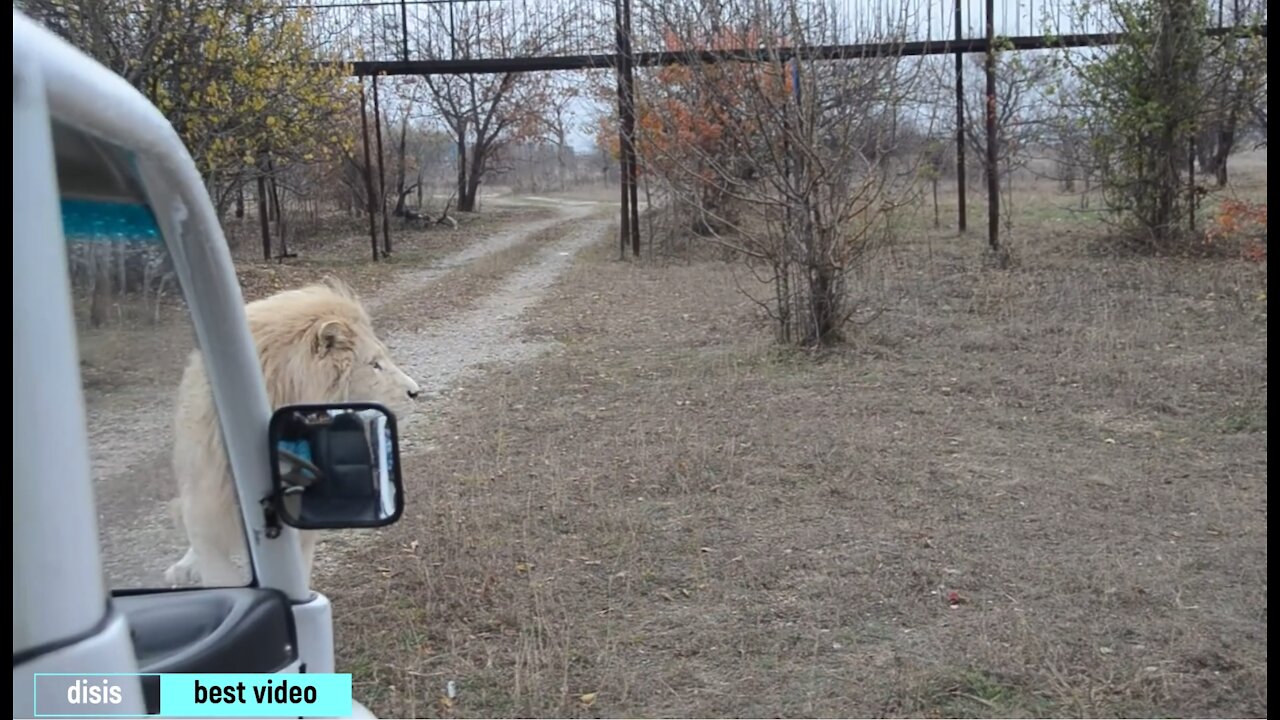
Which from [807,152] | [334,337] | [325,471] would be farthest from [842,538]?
[807,152]

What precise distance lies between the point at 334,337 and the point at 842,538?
8.35ft

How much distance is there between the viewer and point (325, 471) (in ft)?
6.93

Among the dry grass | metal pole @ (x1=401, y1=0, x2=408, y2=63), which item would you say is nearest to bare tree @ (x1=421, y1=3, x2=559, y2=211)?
metal pole @ (x1=401, y1=0, x2=408, y2=63)

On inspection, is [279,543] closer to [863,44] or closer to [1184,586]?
[1184,586]

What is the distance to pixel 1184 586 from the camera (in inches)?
185

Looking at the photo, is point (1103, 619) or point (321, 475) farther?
point (1103, 619)

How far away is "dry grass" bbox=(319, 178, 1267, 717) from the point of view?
403 cm

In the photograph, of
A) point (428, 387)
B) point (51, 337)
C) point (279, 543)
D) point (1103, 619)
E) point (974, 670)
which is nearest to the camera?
point (51, 337)

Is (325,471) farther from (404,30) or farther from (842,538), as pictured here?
(404,30)

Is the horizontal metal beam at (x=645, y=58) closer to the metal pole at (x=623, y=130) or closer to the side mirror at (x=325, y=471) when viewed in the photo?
the metal pole at (x=623, y=130)

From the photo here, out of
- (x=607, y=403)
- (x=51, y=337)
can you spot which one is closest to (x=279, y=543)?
(x=51, y=337)

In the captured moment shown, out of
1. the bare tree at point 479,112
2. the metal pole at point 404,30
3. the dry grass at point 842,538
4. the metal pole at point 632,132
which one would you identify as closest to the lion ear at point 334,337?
the dry grass at point 842,538

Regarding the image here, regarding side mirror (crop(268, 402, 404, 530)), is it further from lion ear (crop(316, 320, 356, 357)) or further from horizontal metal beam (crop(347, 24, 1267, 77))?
horizontal metal beam (crop(347, 24, 1267, 77))

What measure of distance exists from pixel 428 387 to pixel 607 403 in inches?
70.0
